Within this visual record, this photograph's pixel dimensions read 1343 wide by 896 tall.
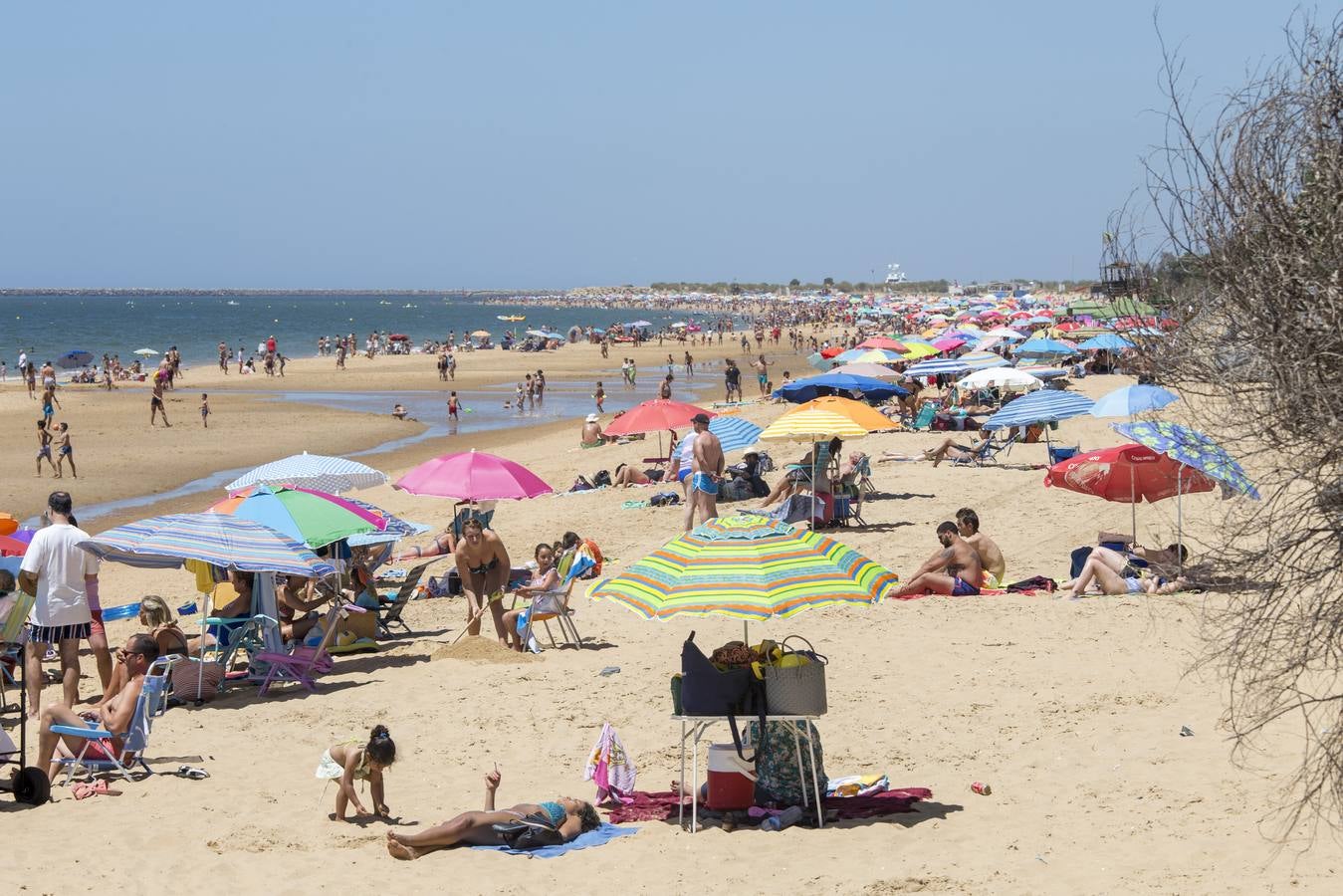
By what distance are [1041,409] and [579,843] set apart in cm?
1172

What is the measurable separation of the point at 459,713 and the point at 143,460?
20510mm

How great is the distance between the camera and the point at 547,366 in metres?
58.7

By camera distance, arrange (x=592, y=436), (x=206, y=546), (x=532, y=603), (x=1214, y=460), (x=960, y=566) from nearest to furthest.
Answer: (x=1214, y=460) → (x=206, y=546) → (x=532, y=603) → (x=960, y=566) → (x=592, y=436)

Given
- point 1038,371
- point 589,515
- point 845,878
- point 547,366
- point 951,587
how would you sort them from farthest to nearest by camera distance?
point 547,366, point 1038,371, point 589,515, point 951,587, point 845,878

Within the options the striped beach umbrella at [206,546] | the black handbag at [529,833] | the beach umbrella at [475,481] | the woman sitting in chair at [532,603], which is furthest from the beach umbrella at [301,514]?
the black handbag at [529,833]

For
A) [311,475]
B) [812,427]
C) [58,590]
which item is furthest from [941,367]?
[58,590]

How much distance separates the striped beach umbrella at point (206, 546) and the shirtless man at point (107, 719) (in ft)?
2.72

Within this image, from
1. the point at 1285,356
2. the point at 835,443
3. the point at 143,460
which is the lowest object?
the point at 143,460

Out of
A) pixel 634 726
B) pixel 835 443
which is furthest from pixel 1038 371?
pixel 634 726

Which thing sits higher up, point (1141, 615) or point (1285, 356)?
point (1285, 356)

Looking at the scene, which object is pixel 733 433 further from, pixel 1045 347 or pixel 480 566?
pixel 1045 347

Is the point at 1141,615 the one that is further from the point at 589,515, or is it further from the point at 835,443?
the point at 589,515

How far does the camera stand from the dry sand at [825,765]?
6.61 metres

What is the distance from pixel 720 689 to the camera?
7.16 m
